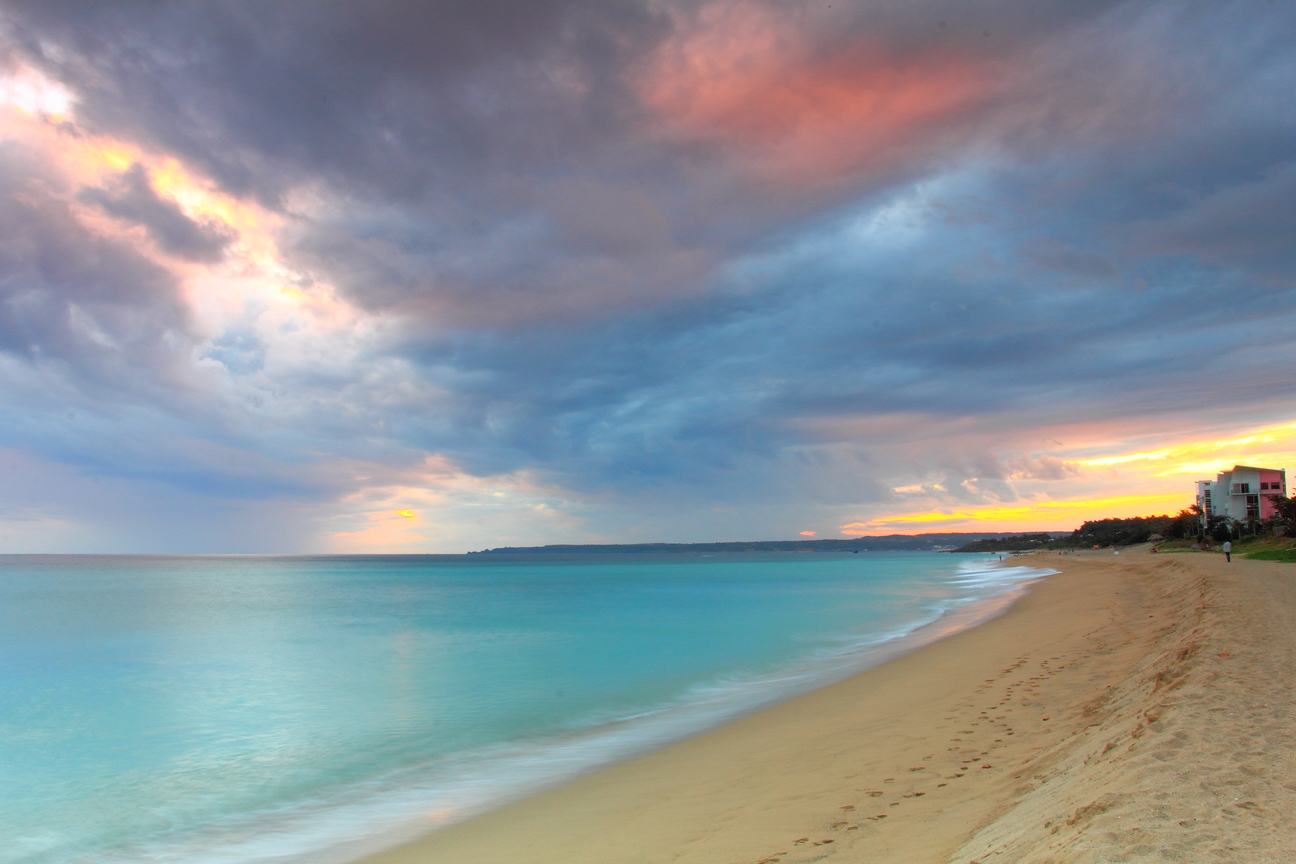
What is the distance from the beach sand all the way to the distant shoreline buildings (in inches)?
3136

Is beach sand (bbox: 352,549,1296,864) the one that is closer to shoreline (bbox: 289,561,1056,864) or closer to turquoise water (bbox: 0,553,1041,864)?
shoreline (bbox: 289,561,1056,864)

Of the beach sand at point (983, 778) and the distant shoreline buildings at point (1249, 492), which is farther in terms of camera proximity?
the distant shoreline buildings at point (1249, 492)

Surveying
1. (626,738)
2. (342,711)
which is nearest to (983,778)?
(626,738)

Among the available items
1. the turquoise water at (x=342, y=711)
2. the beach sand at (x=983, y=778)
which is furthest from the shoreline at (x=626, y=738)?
the beach sand at (x=983, y=778)

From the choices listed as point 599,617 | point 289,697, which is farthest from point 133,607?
point 289,697

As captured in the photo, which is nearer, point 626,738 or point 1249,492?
point 626,738

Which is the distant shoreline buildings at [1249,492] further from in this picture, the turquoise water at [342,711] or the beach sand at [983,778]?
the beach sand at [983,778]

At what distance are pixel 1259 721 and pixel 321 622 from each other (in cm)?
4019

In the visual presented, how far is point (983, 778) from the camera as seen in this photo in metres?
6.71

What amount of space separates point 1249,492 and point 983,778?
9106cm

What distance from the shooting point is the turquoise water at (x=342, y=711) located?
9180 mm

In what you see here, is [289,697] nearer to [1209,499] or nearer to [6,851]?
[6,851]

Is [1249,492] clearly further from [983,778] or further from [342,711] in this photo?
[342,711]

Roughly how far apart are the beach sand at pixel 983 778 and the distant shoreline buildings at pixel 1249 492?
261ft
